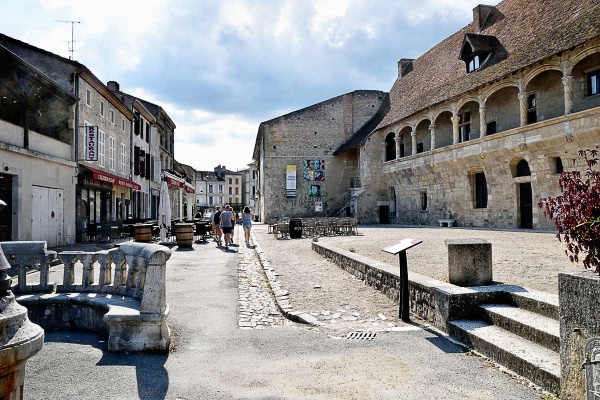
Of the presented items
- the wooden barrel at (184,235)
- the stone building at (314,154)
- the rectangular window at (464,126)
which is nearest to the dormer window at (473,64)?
the rectangular window at (464,126)

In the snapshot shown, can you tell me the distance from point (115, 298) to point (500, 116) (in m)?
20.4

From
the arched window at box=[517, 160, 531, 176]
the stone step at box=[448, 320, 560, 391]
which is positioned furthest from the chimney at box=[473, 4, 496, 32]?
the stone step at box=[448, 320, 560, 391]

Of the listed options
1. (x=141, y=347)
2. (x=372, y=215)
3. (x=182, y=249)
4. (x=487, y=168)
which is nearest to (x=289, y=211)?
(x=372, y=215)

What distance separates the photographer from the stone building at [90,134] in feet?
53.3

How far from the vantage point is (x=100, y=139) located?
→ 62.1ft

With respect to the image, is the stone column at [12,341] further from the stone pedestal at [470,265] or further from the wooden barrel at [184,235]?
the wooden barrel at [184,235]

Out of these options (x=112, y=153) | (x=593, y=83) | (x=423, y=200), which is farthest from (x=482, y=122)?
(x=112, y=153)

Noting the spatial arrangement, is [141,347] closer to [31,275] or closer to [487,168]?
[31,275]

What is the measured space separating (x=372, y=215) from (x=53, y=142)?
22.1 metres

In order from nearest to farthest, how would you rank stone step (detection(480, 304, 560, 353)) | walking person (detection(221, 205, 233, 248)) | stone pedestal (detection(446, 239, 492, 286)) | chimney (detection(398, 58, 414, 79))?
stone step (detection(480, 304, 560, 353)) → stone pedestal (detection(446, 239, 492, 286)) → walking person (detection(221, 205, 233, 248)) → chimney (detection(398, 58, 414, 79))

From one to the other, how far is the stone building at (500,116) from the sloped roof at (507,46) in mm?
57

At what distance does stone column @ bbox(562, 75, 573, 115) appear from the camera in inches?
611

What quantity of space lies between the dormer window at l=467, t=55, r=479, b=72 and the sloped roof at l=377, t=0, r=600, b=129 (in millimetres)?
410

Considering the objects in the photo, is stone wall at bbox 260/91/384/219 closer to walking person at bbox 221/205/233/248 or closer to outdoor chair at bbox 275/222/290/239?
outdoor chair at bbox 275/222/290/239
